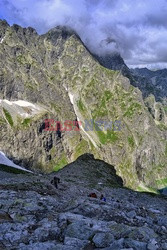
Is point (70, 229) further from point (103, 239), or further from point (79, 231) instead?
point (103, 239)

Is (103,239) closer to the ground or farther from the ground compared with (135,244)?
closer to the ground

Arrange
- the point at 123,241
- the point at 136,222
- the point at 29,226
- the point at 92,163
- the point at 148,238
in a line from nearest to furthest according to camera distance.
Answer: the point at 123,241
the point at 148,238
the point at 29,226
the point at 136,222
the point at 92,163

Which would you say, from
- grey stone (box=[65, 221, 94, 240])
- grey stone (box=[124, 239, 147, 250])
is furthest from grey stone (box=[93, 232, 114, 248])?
grey stone (box=[124, 239, 147, 250])

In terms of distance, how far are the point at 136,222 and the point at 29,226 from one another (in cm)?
841

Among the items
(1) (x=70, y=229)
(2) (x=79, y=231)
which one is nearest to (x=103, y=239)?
(2) (x=79, y=231)

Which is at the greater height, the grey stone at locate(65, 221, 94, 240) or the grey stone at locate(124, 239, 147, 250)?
the grey stone at locate(124, 239, 147, 250)

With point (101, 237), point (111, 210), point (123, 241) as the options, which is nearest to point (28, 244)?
point (101, 237)

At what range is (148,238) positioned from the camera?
49.6 feet

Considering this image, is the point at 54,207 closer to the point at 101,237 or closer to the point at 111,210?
the point at 111,210

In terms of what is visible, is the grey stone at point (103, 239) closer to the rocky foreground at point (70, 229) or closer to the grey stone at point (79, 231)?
the rocky foreground at point (70, 229)

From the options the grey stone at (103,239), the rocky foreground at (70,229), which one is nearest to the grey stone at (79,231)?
the rocky foreground at (70,229)

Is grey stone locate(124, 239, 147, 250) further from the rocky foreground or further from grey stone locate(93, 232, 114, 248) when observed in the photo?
grey stone locate(93, 232, 114, 248)

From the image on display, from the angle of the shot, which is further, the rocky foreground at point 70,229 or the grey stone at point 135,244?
the rocky foreground at point 70,229

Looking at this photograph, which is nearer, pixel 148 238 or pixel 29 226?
pixel 148 238
